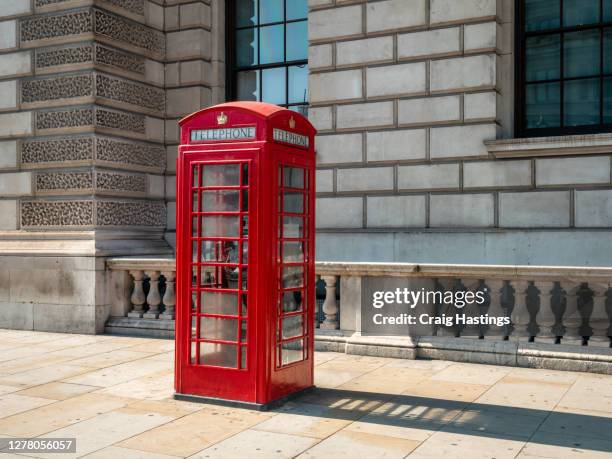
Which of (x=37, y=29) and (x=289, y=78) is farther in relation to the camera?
(x=289, y=78)

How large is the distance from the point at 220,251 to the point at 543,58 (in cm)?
641

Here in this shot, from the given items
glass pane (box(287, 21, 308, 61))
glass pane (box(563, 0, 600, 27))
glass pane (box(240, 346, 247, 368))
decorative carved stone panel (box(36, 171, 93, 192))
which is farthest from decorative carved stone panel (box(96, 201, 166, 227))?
glass pane (box(563, 0, 600, 27))

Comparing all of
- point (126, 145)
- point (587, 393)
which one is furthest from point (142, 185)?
point (587, 393)

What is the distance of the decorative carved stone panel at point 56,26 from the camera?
1022 cm

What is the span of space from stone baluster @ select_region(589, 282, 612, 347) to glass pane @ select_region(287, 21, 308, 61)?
20.6ft

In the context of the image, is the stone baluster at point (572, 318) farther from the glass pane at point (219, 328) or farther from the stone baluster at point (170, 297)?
the stone baluster at point (170, 297)

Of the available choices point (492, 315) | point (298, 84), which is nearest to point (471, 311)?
point (492, 315)

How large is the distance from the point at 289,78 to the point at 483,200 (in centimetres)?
386

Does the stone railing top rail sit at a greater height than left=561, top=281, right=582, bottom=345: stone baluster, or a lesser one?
greater

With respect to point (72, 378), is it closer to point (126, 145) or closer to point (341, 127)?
point (126, 145)

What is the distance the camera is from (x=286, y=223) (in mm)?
5906

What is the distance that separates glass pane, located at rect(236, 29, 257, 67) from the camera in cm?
1210

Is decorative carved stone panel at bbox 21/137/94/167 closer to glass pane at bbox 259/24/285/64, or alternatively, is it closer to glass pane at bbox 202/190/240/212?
glass pane at bbox 259/24/285/64

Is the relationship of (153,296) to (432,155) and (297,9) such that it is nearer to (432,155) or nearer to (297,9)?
(432,155)
